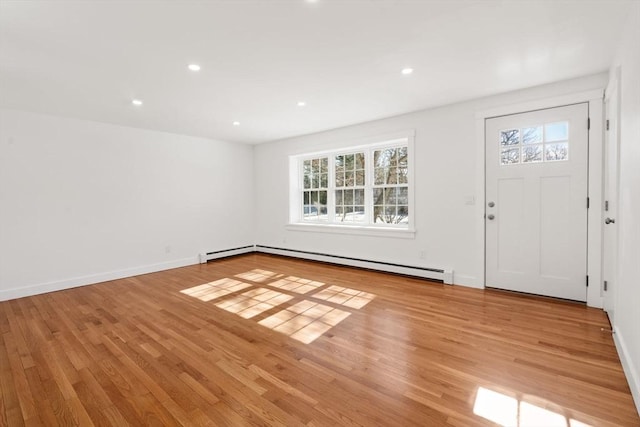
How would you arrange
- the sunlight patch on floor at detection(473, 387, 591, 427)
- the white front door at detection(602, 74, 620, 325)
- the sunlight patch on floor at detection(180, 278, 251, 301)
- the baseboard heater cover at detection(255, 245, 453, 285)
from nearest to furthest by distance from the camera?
the sunlight patch on floor at detection(473, 387, 591, 427) → the white front door at detection(602, 74, 620, 325) → the sunlight patch on floor at detection(180, 278, 251, 301) → the baseboard heater cover at detection(255, 245, 453, 285)

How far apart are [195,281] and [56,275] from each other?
1837 mm

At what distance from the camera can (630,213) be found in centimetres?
200

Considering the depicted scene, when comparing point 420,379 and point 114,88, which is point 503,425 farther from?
point 114,88

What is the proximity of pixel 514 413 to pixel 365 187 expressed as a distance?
384 centimetres

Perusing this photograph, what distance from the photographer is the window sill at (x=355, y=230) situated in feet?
15.0

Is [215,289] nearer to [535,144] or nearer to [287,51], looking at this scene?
[287,51]

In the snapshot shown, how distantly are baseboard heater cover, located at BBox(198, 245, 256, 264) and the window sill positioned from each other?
1.10 metres

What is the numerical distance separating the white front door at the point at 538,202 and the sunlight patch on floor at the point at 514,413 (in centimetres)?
222

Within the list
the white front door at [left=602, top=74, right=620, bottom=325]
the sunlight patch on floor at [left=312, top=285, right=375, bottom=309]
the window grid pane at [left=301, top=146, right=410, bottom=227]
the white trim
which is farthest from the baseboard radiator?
the white trim

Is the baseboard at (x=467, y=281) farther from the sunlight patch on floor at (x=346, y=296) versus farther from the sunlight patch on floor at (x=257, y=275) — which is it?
the sunlight patch on floor at (x=257, y=275)

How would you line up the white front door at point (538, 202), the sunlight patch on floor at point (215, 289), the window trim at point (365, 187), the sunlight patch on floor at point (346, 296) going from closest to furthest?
the white front door at point (538, 202)
the sunlight patch on floor at point (346, 296)
the sunlight patch on floor at point (215, 289)
the window trim at point (365, 187)

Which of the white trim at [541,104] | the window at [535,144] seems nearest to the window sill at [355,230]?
the window at [535,144]

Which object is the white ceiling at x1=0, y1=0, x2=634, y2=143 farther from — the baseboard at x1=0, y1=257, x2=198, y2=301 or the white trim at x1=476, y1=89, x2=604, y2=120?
the baseboard at x1=0, y1=257, x2=198, y2=301

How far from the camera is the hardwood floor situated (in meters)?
1.71
